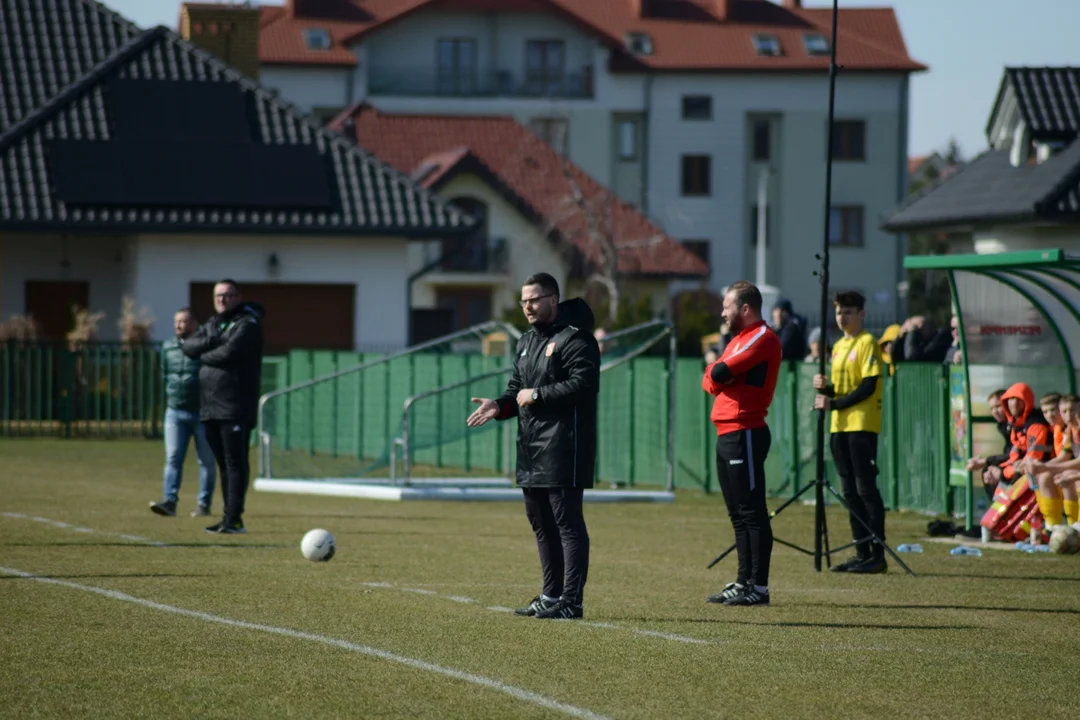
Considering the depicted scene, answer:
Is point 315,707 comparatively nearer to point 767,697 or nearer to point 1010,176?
point 767,697

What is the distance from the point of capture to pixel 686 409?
2323 cm

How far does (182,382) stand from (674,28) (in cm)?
6105

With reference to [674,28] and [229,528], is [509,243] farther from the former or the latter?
[229,528]

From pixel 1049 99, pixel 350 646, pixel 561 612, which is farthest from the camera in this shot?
pixel 1049 99

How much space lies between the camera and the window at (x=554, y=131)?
72062 millimetres

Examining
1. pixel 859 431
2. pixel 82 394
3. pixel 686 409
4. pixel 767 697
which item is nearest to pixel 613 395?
pixel 686 409

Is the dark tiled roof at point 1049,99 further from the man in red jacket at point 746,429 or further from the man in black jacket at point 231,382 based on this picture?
the man in red jacket at point 746,429

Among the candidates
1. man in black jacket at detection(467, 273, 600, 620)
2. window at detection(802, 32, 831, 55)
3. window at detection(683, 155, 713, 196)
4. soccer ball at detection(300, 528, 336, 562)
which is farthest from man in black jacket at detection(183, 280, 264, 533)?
window at detection(802, 32, 831, 55)

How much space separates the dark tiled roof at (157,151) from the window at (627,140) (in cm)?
3373

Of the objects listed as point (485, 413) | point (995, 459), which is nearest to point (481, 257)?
point (995, 459)

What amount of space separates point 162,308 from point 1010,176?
57.5 feet

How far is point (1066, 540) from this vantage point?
1486 centimetres

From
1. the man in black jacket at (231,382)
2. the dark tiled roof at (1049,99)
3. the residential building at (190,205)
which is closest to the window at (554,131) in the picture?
the residential building at (190,205)

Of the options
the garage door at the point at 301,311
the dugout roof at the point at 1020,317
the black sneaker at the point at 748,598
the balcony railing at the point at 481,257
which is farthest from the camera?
the balcony railing at the point at 481,257
